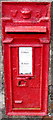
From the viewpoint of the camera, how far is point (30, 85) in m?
3.13

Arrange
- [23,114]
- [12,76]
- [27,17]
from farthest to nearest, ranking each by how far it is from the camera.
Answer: [23,114]
[12,76]
[27,17]

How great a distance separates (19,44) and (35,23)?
0.35m

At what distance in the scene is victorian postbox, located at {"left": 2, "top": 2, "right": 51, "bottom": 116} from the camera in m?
2.84

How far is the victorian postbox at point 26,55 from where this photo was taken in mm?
2840

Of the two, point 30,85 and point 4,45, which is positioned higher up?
point 4,45

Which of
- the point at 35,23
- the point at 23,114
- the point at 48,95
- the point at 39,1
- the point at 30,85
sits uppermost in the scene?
the point at 39,1

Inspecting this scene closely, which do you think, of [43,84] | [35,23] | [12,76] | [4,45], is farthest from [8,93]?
[35,23]

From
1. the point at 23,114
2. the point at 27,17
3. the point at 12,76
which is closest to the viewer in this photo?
the point at 27,17

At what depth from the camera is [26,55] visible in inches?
118

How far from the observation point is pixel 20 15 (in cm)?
286

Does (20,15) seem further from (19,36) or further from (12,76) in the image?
(12,76)

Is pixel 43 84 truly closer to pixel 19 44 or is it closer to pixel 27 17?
pixel 19 44

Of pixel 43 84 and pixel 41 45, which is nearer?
pixel 41 45

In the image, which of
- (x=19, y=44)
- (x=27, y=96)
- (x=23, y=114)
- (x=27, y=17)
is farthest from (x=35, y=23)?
(x=23, y=114)
